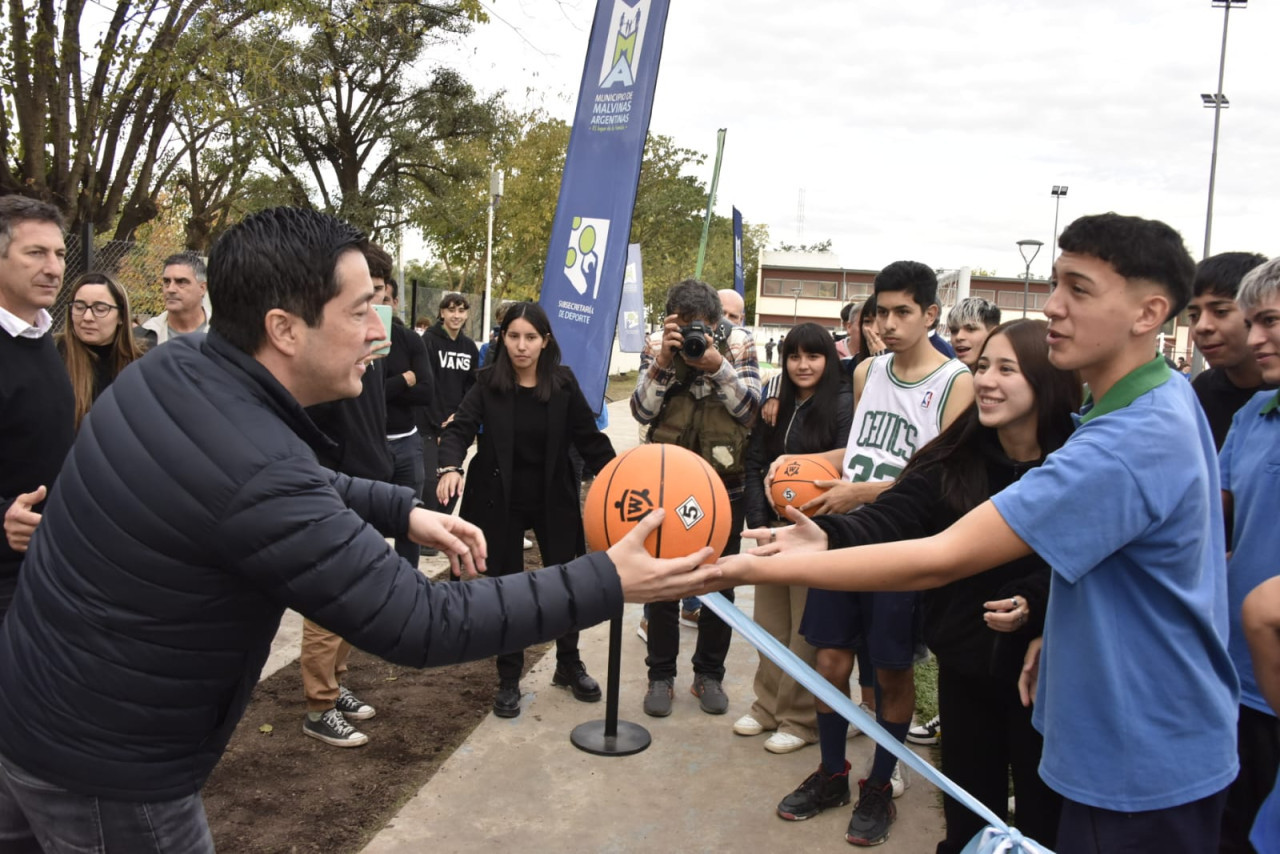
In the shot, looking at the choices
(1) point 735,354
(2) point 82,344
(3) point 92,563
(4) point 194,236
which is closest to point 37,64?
(2) point 82,344

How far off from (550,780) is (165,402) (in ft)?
10.5

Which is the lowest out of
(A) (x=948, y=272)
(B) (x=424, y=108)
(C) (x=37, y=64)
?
(A) (x=948, y=272)

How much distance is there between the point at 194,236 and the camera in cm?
2703

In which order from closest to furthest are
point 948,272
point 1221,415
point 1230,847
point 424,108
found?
point 1230,847
point 1221,415
point 948,272
point 424,108

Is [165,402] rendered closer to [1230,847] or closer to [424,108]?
Result: [1230,847]

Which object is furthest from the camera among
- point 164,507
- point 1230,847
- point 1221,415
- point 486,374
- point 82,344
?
point 486,374

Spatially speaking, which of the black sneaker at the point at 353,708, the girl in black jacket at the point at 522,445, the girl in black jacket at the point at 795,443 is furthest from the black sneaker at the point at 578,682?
the black sneaker at the point at 353,708

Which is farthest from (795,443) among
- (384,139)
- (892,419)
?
(384,139)

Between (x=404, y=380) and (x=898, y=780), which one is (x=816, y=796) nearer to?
(x=898, y=780)

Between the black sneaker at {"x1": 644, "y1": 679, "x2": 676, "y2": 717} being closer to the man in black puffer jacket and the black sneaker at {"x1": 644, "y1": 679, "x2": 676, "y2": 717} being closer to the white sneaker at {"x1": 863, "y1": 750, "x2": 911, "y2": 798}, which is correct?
the white sneaker at {"x1": 863, "y1": 750, "x2": 911, "y2": 798}

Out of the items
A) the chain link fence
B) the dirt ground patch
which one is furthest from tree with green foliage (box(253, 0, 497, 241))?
the dirt ground patch

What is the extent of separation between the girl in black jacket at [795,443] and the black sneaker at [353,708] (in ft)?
6.79

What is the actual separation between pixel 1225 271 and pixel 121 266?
1045 centimetres

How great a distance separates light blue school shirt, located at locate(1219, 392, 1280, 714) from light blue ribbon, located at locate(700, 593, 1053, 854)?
2.98ft
